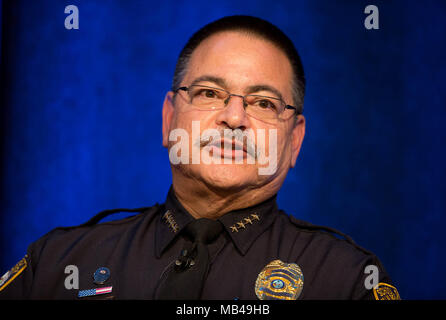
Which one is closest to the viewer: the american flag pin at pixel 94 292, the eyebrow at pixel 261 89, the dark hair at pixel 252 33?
the american flag pin at pixel 94 292

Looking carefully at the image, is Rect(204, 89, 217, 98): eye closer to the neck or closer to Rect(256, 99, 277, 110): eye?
Rect(256, 99, 277, 110): eye

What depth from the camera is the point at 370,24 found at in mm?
2273

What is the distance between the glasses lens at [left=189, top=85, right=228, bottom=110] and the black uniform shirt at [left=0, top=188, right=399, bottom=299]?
1.27 ft

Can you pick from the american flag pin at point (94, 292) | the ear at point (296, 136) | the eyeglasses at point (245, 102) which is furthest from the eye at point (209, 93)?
the american flag pin at point (94, 292)

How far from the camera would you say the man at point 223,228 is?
142cm

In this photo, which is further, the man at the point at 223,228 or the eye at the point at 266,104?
the eye at the point at 266,104

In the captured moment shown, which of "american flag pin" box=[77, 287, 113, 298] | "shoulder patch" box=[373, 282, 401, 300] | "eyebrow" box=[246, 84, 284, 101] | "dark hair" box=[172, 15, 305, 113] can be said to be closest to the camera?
"shoulder patch" box=[373, 282, 401, 300]

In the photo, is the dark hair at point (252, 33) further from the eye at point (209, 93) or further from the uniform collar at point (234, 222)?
the uniform collar at point (234, 222)

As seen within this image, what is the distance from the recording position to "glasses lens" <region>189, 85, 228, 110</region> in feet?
5.28

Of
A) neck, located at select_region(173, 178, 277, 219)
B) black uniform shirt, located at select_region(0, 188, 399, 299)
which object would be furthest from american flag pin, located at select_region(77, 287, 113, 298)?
neck, located at select_region(173, 178, 277, 219)
